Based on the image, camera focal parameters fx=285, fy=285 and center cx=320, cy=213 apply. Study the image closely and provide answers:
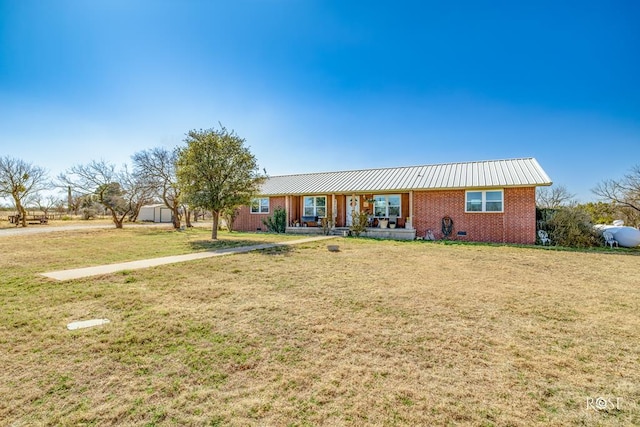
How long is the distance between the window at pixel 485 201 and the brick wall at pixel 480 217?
8.6 inches

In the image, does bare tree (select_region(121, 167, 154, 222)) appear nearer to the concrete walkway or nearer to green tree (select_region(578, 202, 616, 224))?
the concrete walkway

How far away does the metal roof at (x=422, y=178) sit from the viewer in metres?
14.9

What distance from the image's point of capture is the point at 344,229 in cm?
1803

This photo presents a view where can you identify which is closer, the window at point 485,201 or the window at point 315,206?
the window at point 485,201

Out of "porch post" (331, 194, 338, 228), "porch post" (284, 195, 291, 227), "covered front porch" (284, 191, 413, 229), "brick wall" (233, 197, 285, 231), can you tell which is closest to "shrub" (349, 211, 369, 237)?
"covered front porch" (284, 191, 413, 229)

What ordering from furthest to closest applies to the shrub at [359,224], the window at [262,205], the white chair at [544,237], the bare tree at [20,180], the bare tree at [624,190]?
the bare tree at [20,180] → the window at [262,205] → the bare tree at [624,190] → the shrub at [359,224] → the white chair at [544,237]

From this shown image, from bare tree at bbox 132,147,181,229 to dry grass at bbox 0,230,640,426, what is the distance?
782 inches

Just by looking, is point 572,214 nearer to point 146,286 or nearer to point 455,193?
point 455,193

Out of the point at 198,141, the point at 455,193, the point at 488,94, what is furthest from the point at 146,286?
the point at 488,94

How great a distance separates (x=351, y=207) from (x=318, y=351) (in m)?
16.1

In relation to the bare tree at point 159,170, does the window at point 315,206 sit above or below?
below

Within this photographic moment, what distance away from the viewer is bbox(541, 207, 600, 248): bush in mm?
13227

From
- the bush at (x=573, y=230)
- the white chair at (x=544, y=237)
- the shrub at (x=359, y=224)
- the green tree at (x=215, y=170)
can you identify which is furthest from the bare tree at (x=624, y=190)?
the green tree at (x=215, y=170)

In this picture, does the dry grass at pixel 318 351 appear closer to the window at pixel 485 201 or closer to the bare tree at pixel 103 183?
the window at pixel 485 201
